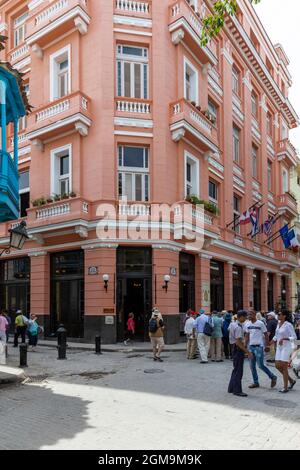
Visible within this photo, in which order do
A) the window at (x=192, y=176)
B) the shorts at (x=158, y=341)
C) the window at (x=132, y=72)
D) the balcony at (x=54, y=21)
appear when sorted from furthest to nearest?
the window at (x=192, y=176) < the window at (x=132, y=72) < the balcony at (x=54, y=21) < the shorts at (x=158, y=341)

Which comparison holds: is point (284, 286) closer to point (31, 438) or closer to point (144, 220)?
point (144, 220)

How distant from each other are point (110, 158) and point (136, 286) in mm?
5751

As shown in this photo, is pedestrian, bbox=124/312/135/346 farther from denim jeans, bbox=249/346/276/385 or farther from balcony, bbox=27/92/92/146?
denim jeans, bbox=249/346/276/385

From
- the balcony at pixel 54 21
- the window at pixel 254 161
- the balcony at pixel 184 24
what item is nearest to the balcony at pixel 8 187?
the balcony at pixel 54 21

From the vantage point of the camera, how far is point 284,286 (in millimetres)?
37375

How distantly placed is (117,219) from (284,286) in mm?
23044

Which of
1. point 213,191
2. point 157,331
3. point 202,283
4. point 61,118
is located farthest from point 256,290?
point 61,118

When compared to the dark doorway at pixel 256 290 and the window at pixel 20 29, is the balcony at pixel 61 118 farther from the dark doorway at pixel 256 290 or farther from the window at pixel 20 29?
the dark doorway at pixel 256 290

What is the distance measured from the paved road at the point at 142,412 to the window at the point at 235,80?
69.1 ft

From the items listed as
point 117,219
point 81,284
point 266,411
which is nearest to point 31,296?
point 81,284

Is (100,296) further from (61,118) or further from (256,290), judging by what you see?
(256,290)

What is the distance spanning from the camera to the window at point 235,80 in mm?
28391

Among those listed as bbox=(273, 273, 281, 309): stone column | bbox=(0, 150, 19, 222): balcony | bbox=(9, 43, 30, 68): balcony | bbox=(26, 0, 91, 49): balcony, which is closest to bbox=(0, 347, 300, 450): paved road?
bbox=(0, 150, 19, 222): balcony

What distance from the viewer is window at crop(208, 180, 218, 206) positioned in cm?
2422
